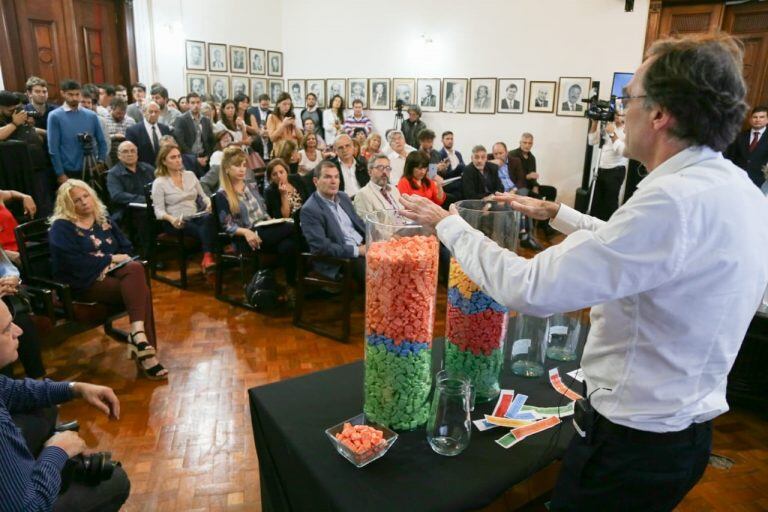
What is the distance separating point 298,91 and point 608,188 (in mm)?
6847

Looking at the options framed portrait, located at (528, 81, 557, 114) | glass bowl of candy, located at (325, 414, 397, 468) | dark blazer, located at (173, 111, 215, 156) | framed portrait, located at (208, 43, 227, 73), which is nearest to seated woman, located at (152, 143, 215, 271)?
dark blazer, located at (173, 111, 215, 156)

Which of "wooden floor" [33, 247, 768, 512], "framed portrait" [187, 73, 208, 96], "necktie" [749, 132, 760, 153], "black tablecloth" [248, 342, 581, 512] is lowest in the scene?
"wooden floor" [33, 247, 768, 512]

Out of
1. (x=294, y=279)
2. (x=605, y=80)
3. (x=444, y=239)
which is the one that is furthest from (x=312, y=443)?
(x=605, y=80)

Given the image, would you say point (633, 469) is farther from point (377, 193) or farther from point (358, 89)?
point (358, 89)

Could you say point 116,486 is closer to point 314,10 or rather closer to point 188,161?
point 188,161

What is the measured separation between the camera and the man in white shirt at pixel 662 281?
36.9 inches

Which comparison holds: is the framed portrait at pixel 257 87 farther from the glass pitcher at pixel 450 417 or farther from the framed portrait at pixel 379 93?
the glass pitcher at pixel 450 417

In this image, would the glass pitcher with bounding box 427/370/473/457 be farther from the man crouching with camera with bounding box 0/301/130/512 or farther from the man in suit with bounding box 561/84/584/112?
the man in suit with bounding box 561/84/584/112

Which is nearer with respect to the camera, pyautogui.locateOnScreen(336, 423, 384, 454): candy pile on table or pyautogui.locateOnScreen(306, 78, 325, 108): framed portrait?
pyautogui.locateOnScreen(336, 423, 384, 454): candy pile on table

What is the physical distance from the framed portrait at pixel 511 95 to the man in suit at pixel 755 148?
10.4 feet

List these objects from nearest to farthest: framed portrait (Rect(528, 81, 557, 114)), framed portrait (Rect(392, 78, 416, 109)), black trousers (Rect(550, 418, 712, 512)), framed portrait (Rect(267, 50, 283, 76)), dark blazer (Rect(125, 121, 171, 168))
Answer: black trousers (Rect(550, 418, 712, 512)) → dark blazer (Rect(125, 121, 171, 168)) → framed portrait (Rect(528, 81, 557, 114)) → framed portrait (Rect(392, 78, 416, 109)) → framed portrait (Rect(267, 50, 283, 76))

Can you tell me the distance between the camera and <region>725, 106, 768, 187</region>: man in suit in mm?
5957

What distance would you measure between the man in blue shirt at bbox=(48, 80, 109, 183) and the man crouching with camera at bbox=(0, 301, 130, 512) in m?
4.42

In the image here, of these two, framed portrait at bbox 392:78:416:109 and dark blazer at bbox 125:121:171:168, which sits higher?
framed portrait at bbox 392:78:416:109
